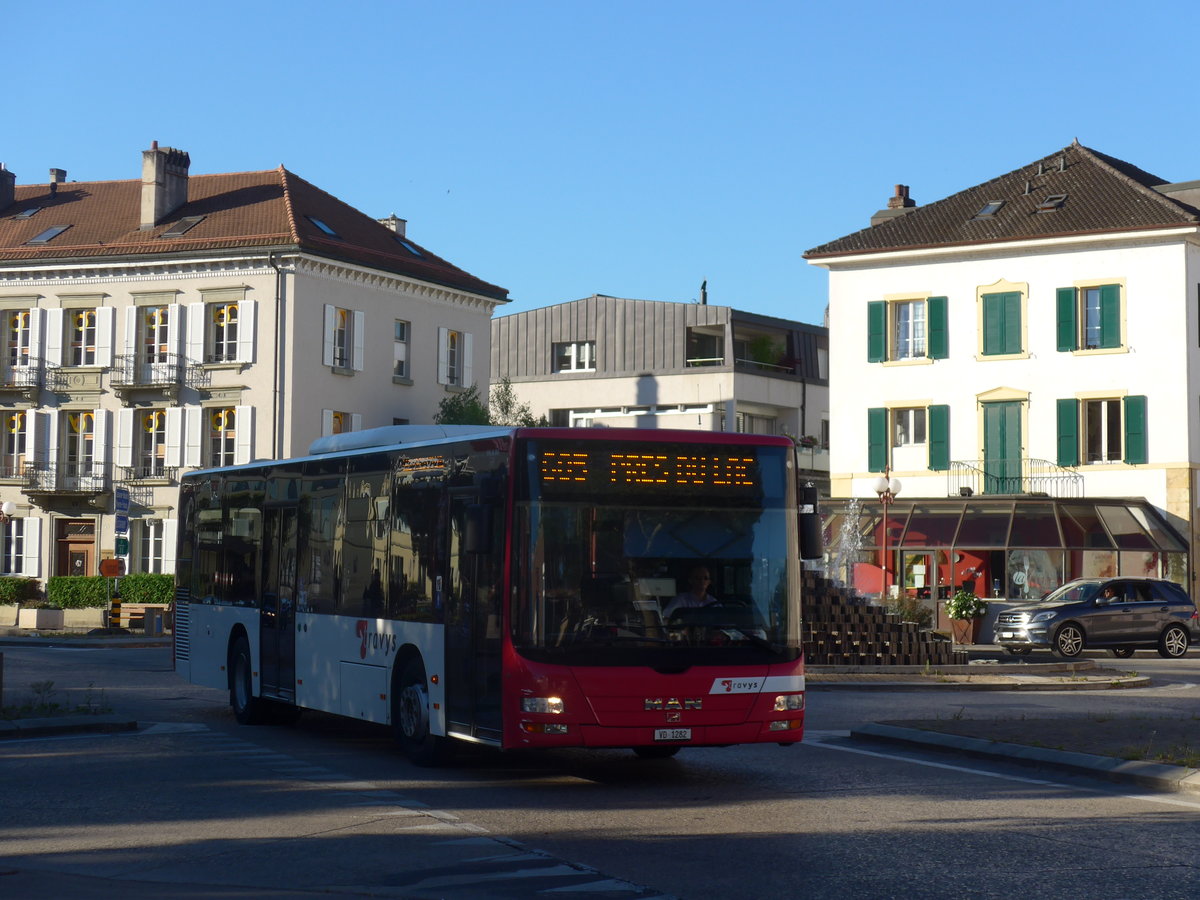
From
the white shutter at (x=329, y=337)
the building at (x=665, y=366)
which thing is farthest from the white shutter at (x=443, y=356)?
the building at (x=665, y=366)

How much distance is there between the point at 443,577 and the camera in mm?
14195

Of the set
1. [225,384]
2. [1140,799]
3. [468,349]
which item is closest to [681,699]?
[1140,799]

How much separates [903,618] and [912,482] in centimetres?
1762

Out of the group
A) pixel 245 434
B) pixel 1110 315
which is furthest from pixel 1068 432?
pixel 245 434

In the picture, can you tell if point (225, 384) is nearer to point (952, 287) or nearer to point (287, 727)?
point (952, 287)

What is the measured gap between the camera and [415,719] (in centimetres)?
1466

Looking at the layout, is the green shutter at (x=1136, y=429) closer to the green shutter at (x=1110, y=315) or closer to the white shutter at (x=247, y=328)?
the green shutter at (x=1110, y=315)

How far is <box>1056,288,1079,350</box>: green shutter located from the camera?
Answer: 4709 centimetres

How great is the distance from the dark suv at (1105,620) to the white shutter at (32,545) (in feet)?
115

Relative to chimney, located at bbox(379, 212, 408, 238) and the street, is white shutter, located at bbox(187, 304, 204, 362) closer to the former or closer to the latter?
chimney, located at bbox(379, 212, 408, 238)

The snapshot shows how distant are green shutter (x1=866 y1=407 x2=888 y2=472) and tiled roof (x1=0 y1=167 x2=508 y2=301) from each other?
17738 mm

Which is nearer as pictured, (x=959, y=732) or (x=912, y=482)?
(x=959, y=732)

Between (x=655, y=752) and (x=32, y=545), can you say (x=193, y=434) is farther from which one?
(x=655, y=752)

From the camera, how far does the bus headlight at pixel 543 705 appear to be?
12.7 meters
